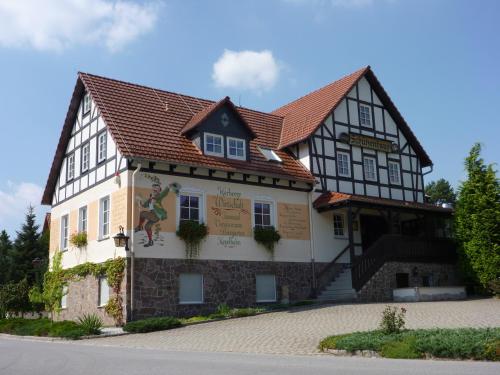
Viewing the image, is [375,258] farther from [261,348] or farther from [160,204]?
[261,348]

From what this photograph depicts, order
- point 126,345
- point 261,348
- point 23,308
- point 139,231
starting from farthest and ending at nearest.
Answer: point 23,308
point 139,231
point 126,345
point 261,348

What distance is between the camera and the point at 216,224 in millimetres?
22703

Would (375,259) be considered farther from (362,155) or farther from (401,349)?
(401,349)

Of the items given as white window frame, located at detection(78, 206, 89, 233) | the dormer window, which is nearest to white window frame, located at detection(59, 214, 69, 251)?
white window frame, located at detection(78, 206, 89, 233)

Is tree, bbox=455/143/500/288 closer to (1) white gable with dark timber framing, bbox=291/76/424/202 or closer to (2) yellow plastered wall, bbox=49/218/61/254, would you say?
(1) white gable with dark timber framing, bbox=291/76/424/202

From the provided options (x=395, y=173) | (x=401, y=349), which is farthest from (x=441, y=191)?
(x=401, y=349)

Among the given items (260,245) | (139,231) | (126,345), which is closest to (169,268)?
(139,231)

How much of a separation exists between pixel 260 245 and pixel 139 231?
17.4ft

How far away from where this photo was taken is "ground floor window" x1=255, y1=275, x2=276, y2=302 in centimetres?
2336

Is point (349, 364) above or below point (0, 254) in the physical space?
below

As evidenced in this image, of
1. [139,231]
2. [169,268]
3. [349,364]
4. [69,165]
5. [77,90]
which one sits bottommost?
[349,364]

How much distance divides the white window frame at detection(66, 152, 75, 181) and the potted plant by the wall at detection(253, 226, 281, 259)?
873 cm

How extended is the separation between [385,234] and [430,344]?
14925mm

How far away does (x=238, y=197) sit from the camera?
23594 millimetres
